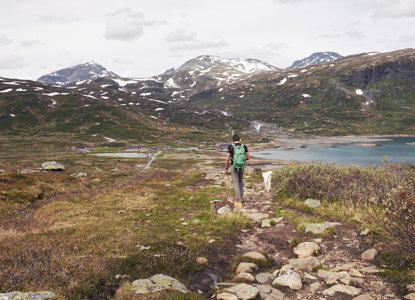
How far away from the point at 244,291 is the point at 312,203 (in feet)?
31.7

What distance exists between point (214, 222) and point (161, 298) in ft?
22.3

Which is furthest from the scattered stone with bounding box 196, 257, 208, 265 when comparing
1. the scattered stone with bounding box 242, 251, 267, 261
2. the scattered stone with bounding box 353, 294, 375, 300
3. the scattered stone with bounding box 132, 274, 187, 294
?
the scattered stone with bounding box 353, 294, 375, 300

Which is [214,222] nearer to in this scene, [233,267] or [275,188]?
[233,267]

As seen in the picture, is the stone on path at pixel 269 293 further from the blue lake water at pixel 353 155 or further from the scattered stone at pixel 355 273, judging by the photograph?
the blue lake water at pixel 353 155

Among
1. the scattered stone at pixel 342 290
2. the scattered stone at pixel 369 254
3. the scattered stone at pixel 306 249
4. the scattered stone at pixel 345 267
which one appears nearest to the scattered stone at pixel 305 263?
the scattered stone at pixel 345 267

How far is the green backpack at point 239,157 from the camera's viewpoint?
51.5ft

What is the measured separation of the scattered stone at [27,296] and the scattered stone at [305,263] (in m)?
6.45

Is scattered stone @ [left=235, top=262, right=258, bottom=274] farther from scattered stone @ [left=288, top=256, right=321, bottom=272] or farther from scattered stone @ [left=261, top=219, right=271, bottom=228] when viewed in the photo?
scattered stone @ [left=261, top=219, right=271, bottom=228]

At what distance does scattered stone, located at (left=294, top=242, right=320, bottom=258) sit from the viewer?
9383mm

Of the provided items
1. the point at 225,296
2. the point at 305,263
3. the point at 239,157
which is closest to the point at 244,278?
the point at 225,296

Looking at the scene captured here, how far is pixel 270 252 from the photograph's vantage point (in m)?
9.95

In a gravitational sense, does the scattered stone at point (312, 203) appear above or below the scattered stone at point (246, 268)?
above

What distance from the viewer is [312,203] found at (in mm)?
15180

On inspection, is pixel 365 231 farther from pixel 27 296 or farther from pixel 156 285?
pixel 27 296
